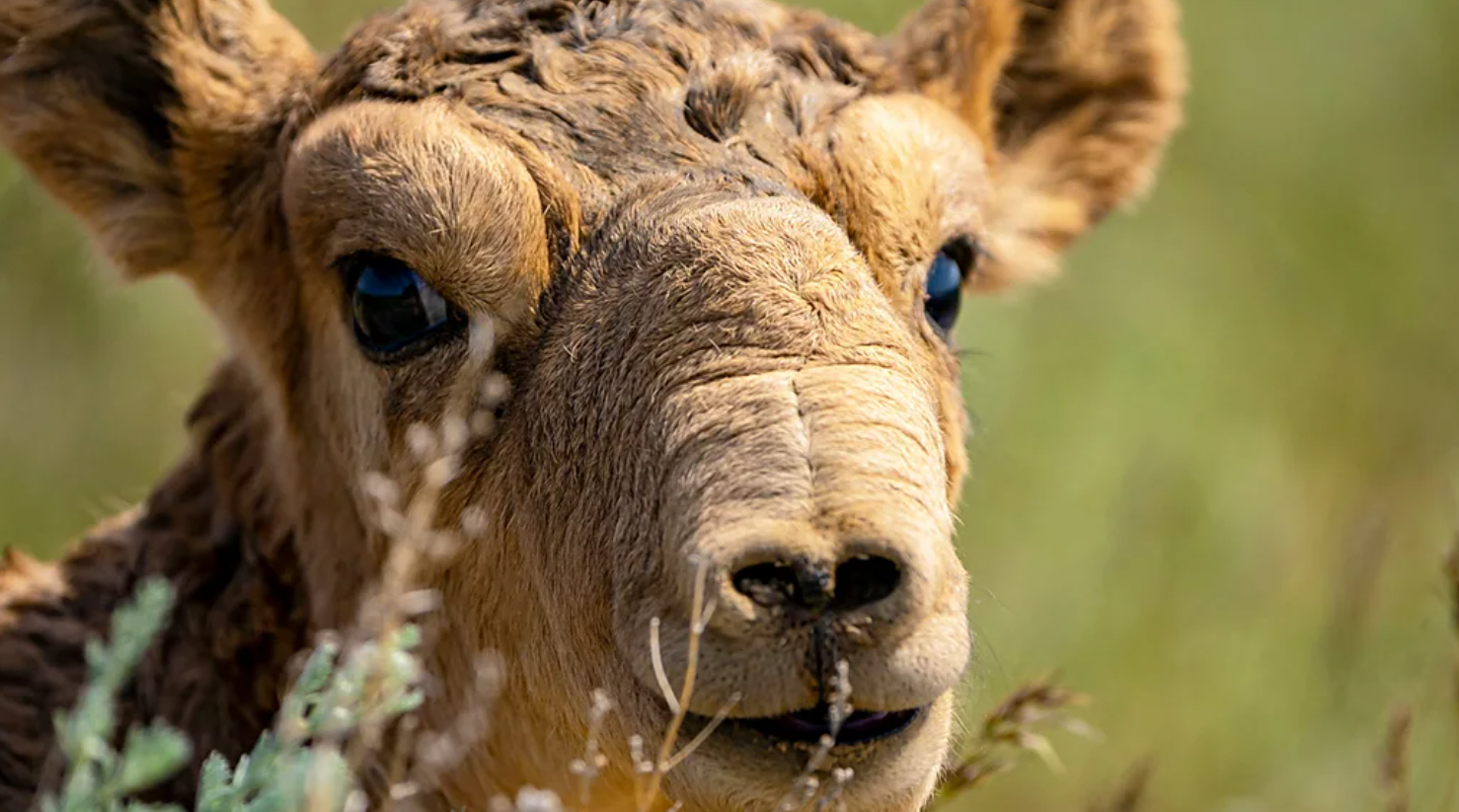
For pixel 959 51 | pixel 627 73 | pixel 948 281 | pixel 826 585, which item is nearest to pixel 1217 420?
pixel 959 51

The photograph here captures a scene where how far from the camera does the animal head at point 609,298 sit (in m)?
3.56

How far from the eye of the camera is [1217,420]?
10.7 meters

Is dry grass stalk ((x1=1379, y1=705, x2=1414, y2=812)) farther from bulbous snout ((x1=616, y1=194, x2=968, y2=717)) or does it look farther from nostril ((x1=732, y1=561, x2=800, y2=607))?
nostril ((x1=732, y1=561, x2=800, y2=607))

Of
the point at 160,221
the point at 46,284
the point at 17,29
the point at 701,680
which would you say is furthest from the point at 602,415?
the point at 46,284

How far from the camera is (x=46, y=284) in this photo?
1004 centimetres

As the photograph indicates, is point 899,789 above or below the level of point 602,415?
below

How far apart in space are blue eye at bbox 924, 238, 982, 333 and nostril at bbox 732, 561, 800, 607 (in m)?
1.40

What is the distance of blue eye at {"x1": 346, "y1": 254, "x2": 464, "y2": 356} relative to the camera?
15.0 ft

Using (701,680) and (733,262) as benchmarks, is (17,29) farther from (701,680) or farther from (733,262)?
(701,680)

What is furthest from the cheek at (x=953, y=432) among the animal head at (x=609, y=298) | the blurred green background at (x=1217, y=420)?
the blurred green background at (x=1217, y=420)

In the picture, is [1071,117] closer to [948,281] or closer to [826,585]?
[948,281]

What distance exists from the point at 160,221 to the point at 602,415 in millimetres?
1898

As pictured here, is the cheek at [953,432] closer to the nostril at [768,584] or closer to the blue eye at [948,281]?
the blue eye at [948,281]

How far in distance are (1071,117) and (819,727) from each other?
3.18 metres
